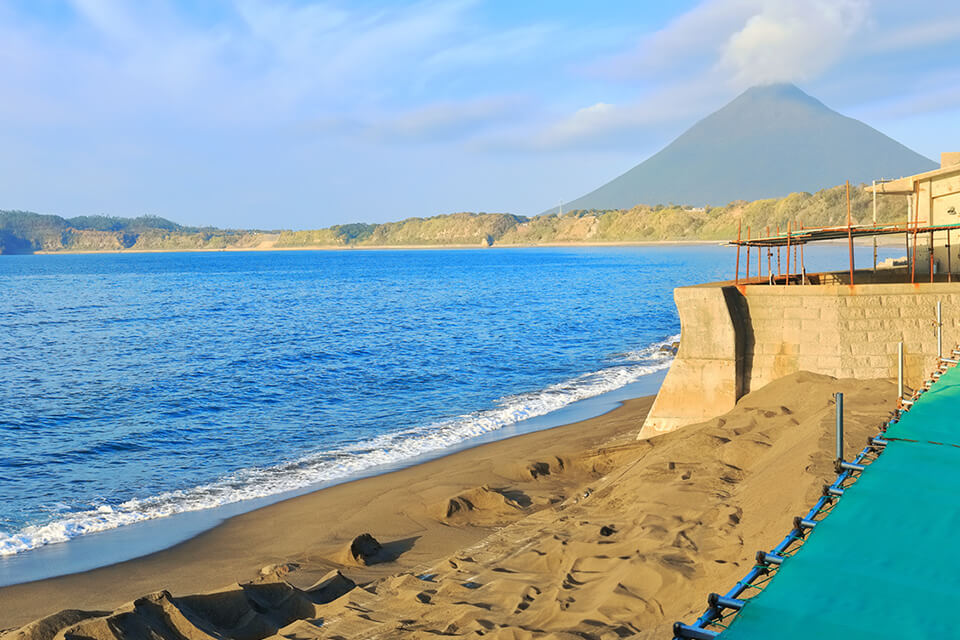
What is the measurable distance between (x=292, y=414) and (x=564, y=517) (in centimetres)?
1187

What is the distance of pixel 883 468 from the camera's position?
5926 mm

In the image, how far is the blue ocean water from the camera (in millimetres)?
14438

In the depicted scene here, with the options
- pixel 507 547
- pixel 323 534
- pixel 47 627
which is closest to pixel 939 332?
pixel 507 547

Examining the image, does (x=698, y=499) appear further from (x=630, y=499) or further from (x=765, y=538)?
(x=765, y=538)

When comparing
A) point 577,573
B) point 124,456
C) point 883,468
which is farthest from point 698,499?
point 124,456

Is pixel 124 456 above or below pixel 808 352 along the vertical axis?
below

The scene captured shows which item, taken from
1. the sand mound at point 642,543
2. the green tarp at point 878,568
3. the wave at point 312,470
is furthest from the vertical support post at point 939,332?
the wave at point 312,470

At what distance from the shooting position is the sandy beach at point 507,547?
6879 mm

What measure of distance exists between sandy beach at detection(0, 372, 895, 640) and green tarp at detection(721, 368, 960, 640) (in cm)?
149

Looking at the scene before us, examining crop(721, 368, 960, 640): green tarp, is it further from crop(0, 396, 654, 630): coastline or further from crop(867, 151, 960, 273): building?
crop(867, 151, 960, 273): building

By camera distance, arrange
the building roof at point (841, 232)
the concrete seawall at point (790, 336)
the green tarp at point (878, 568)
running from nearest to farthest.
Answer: the green tarp at point (878, 568), the concrete seawall at point (790, 336), the building roof at point (841, 232)

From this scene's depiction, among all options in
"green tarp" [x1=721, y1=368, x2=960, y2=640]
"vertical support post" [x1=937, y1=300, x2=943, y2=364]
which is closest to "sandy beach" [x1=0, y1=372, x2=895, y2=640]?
"vertical support post" [x1=937, y1=300, x2=943, y2=364]

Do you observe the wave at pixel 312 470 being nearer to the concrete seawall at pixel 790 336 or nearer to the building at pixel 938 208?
the concrete seawall at pixel 790 336

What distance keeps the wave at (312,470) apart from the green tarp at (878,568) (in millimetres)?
10233
